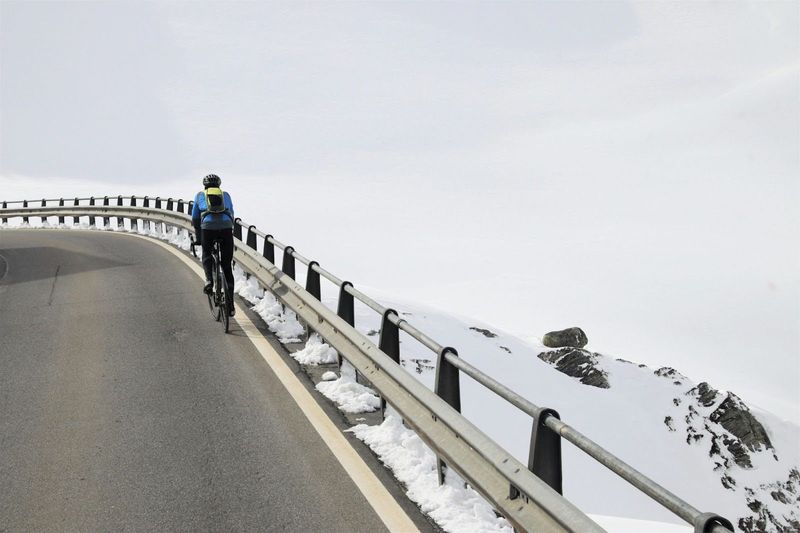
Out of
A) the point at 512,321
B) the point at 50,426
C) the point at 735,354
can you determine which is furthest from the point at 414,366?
the point at 735,354

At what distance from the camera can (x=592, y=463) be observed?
86.8ft

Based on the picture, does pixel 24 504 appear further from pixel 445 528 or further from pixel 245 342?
pixel 245 342

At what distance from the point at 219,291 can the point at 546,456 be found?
312 inches

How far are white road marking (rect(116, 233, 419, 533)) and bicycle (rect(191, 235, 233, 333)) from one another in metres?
0.59

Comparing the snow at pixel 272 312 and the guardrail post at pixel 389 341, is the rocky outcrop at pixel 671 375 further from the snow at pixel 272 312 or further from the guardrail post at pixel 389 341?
the guardrail post at pixel 389 341

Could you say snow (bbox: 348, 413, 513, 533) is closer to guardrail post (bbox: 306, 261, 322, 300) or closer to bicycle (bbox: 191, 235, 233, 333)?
guardrail post (bbox: 306, 261, 322, 300)

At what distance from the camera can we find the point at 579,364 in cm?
3406

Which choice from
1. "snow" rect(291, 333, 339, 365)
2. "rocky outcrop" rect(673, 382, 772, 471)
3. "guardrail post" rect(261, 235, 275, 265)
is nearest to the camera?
"snow" rect(291, 333, 339, 365)

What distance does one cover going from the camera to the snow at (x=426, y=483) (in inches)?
209

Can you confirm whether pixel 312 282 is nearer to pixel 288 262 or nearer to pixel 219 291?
pixel 288 262

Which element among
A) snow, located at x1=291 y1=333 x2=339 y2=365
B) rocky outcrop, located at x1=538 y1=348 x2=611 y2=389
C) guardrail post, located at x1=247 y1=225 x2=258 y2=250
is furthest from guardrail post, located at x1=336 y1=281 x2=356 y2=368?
rocky outcrop, located at x1=538 y1=348 x2=611 y2=389

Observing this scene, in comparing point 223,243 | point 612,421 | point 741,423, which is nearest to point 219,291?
point 223,243

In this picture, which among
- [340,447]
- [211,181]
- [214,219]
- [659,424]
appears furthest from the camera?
[659,424]

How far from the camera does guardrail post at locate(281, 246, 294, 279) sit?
11.2m
